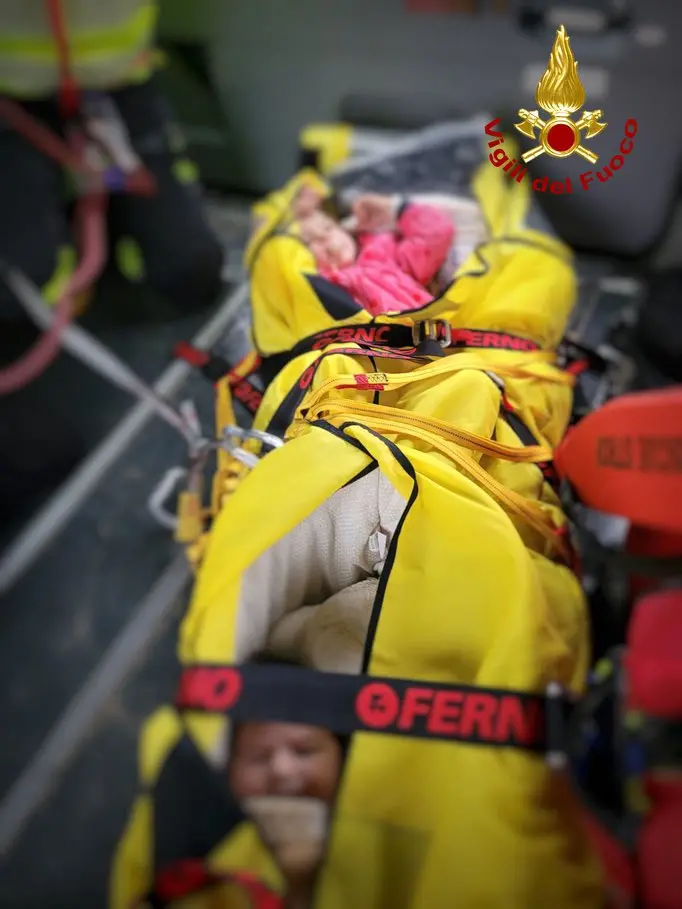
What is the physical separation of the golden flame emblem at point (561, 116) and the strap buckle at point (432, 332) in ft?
0.58

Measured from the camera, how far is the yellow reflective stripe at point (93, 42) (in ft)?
3.44

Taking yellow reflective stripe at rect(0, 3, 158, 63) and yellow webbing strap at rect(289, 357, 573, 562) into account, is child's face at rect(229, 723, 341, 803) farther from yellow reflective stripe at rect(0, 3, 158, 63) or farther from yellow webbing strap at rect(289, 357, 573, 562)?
yellow reflective stripe at rect(0, 3, 158, 63)

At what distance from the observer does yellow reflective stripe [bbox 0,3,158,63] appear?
1.05 m

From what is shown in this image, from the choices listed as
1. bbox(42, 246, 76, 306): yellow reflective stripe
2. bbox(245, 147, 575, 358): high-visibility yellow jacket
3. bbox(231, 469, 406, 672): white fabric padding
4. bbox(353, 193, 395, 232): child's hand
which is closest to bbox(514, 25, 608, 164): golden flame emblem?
bbox(245, 147, 575, 358): high-visibility yellow jacket

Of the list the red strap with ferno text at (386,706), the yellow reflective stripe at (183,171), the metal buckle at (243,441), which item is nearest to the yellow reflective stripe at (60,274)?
the yellow reflective stripe at (183,171)

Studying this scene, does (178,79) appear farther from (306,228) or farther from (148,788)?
(148,788)

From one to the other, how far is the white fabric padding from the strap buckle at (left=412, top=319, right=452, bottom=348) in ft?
0.41

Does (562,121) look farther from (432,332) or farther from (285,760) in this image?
(285,760)

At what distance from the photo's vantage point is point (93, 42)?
1.10 meters

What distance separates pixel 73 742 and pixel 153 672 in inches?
5.4

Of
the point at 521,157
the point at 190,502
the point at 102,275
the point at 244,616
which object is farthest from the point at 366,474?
the point at 102,275

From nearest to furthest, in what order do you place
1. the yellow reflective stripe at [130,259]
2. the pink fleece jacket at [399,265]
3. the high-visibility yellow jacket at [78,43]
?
the pink fleece jacket at [399,265] < the high-visibility yellow jacket at [78,43] < the yellow reflective stripe at [130,259]

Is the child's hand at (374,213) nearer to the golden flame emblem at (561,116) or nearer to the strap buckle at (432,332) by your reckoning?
the strap buckle at (432,332)

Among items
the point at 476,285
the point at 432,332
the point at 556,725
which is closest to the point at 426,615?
the point at 556,725
